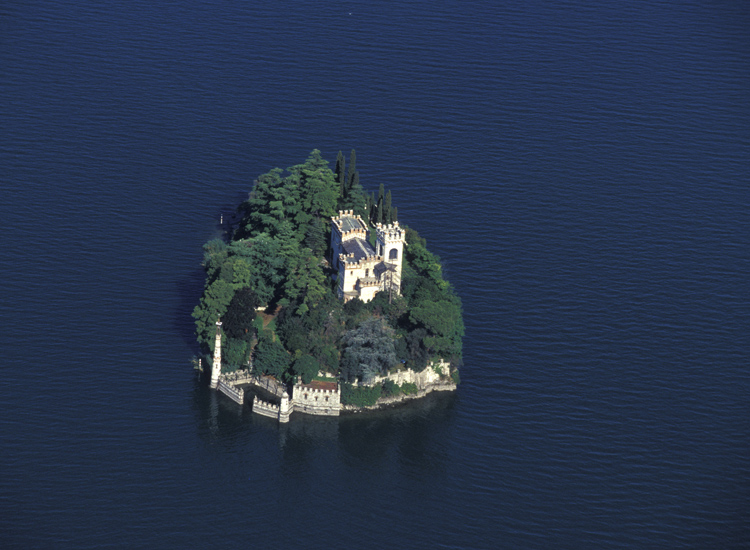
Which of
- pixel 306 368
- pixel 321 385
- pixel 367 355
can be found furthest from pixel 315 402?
pixel 367 355

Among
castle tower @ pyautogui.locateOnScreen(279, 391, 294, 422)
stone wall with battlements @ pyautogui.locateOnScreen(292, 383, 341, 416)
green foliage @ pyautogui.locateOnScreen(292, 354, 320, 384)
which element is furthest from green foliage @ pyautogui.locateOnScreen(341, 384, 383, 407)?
castle tower @ pyautogui.locateOnScreen(279, 391, 294, 422)

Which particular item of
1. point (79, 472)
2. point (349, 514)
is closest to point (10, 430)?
point (79, 472)

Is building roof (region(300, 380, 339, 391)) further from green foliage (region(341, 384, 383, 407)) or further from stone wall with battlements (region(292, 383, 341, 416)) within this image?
green foliage (region(341, 384, 383, 407))

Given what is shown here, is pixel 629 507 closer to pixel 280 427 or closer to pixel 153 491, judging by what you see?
pixel 280 427

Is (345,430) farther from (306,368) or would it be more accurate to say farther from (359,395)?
(306,368)

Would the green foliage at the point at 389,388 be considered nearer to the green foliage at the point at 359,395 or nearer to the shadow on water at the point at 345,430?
the green foliage at the point at 359,395

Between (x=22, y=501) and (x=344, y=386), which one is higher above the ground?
(x=344, y=386)

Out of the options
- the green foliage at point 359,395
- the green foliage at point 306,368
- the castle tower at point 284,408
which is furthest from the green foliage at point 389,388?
the castle tower at point 284,408

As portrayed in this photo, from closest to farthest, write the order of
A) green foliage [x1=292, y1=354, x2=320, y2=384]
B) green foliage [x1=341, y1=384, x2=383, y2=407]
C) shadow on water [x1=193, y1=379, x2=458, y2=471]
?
shadow on water [x1=193, y1=379, x2=458, y2=471] < green foliage [x1=341, y1=384, x2=383, y2=407] < green foliage [x1=292, y1=354, x2=320, y2=384]
